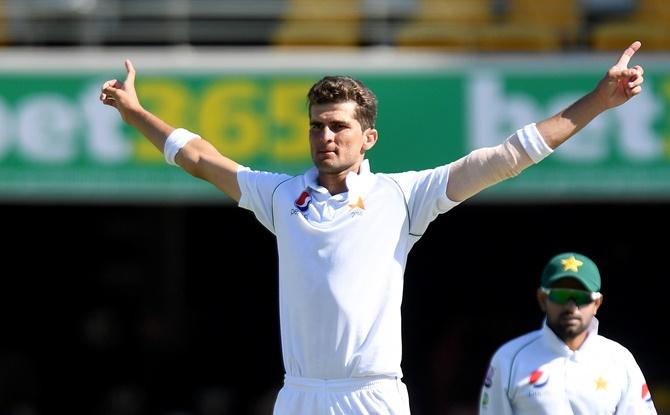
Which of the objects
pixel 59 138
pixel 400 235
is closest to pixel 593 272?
pixel 400 235

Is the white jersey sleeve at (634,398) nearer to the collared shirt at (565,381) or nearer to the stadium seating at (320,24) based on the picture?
the collared shirt at (565,381)

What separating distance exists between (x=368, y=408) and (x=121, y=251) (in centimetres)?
916

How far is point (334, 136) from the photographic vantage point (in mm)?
3859

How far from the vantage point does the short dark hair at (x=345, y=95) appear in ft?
12.7

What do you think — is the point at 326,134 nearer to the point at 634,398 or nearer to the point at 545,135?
the point at 545,135

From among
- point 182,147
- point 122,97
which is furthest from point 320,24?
point 182,147

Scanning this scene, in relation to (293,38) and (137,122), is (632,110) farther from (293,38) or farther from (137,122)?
(137,122)

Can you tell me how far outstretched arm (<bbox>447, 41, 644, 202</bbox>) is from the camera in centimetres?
378

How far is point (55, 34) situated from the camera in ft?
34.2

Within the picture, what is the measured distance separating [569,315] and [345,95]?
149 cm

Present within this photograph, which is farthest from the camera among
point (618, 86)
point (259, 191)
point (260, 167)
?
point (260, 167)

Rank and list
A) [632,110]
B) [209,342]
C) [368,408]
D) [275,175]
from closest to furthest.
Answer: [368,408] < [275,175] < [632,110] < [209,342]

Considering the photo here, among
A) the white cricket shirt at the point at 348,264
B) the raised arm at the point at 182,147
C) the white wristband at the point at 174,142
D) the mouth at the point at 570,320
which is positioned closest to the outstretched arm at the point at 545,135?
the white cricket shirt at the point at 348,264

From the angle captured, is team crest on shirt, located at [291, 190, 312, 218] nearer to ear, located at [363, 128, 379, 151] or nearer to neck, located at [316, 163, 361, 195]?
neck, located at [316, 163, 361, 195]
